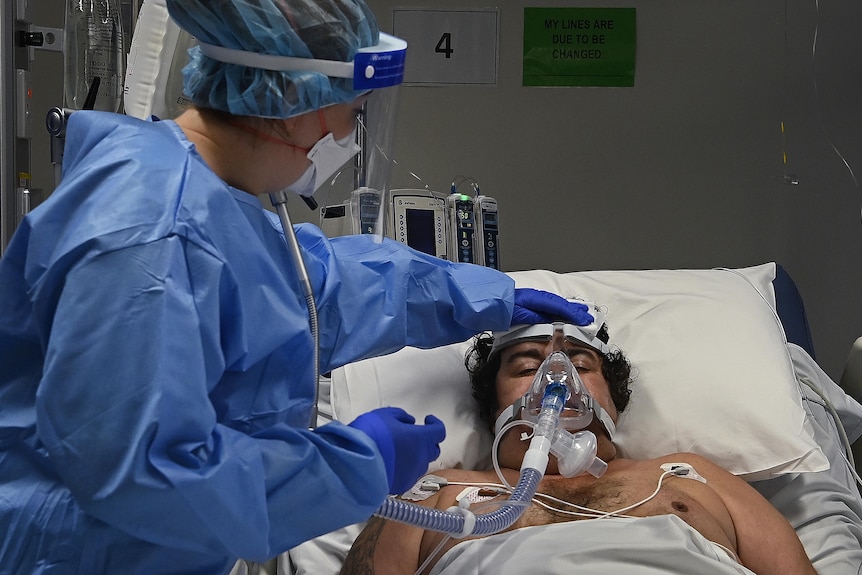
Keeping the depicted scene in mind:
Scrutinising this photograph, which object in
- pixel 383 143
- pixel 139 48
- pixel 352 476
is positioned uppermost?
pixel 139 48

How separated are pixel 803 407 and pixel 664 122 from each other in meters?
1.25

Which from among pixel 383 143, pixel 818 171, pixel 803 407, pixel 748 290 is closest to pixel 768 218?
pixel 818 171

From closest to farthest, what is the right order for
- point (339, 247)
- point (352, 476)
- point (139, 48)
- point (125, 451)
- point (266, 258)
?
point (125, 451) < point (352, 476) < point (266, 258) < point (139, 48) < point (339, 247)

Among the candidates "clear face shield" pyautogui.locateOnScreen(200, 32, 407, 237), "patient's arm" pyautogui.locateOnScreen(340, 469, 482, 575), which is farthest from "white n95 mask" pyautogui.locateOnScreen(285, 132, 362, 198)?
"patient's arm" pyautogui.locateOnScreen(340, 469, 482, 575)

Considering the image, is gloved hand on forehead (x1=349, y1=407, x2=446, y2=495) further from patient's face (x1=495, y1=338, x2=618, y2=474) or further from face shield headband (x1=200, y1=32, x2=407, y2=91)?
patient's face (x1=495, y1=338, x2=618, y2=474)

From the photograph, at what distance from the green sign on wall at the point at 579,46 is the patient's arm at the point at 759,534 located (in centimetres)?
156

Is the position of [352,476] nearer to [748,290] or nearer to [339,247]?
[339,247]

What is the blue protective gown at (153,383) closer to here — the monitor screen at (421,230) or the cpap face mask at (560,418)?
the cpap face mask at (560,418)

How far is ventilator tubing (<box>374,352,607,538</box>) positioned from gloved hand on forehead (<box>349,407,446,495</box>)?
4 centimetres

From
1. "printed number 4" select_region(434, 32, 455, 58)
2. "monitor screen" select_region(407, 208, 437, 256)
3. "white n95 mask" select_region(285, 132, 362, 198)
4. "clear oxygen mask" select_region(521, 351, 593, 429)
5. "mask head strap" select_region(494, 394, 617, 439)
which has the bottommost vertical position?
"mask head strap" select_region(494, 394, 617, 439)

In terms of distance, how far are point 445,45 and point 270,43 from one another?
1895 mm

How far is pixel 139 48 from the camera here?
5.08ft

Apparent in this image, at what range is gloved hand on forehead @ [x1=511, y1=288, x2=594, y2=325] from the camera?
6.71 ft

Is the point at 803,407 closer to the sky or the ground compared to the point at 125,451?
closer to the ground
